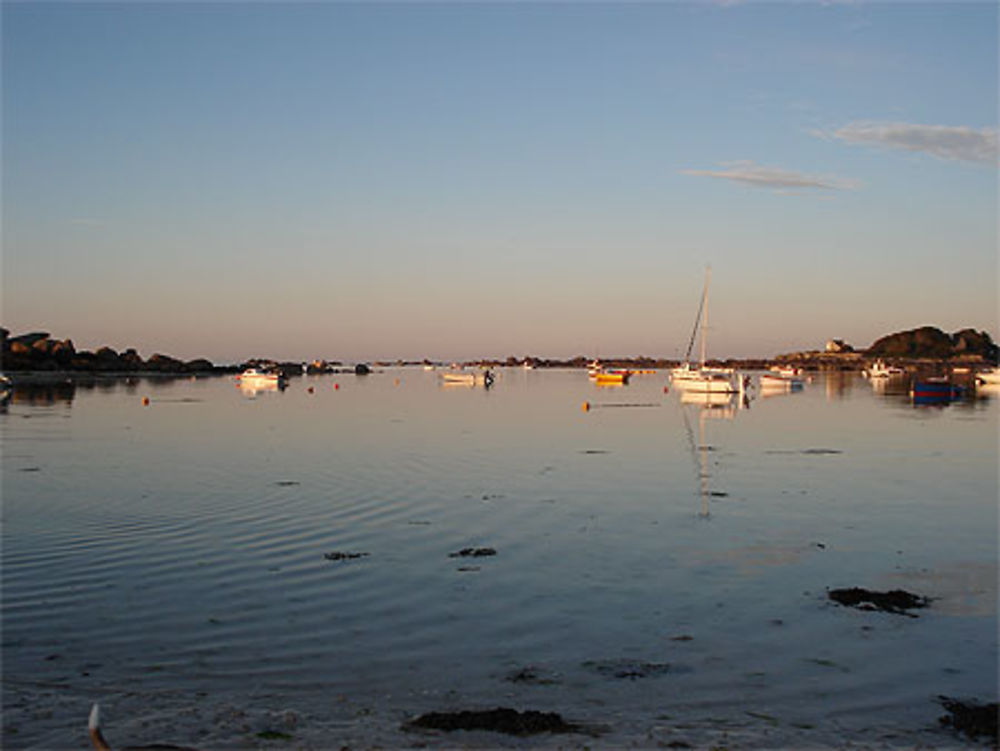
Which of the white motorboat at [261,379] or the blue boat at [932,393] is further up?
the white motorboat at [261,379]

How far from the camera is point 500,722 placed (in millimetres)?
9727

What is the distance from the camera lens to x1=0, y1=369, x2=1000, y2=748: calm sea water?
1036 centimetres

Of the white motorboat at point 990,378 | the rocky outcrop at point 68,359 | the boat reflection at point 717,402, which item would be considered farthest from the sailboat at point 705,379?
the rocky outcrop at point 68,359

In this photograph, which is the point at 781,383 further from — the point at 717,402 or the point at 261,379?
the point at 261,379

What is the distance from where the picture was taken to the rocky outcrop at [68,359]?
13962 centimetres

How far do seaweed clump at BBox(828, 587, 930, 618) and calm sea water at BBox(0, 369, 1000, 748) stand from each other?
1.46 ft

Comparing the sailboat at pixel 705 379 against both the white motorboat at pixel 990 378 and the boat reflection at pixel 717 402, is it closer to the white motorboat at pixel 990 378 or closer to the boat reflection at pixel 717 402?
the boat reflection at pixel 717 402

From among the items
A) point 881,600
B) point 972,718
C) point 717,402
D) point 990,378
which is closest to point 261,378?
point 717,402

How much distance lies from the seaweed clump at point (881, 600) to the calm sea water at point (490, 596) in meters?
0.44

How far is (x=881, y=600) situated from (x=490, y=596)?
272 inches

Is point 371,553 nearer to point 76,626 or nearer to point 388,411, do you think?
point 76,626

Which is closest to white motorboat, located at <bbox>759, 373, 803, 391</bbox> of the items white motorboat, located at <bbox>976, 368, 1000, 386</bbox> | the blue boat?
white motorboat, located at <bbox>976, 368, 1000, 386</bbox>

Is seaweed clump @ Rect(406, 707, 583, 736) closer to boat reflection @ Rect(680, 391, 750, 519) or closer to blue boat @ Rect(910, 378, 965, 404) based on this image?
boat reflection @ Rect(680, 391, 750, 519)

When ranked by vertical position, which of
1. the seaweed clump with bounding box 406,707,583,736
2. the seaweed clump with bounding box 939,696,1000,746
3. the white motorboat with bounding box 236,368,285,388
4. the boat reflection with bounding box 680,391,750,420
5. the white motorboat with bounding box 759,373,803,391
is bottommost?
the seaweed clump with bounding box 939,696,1000,746
